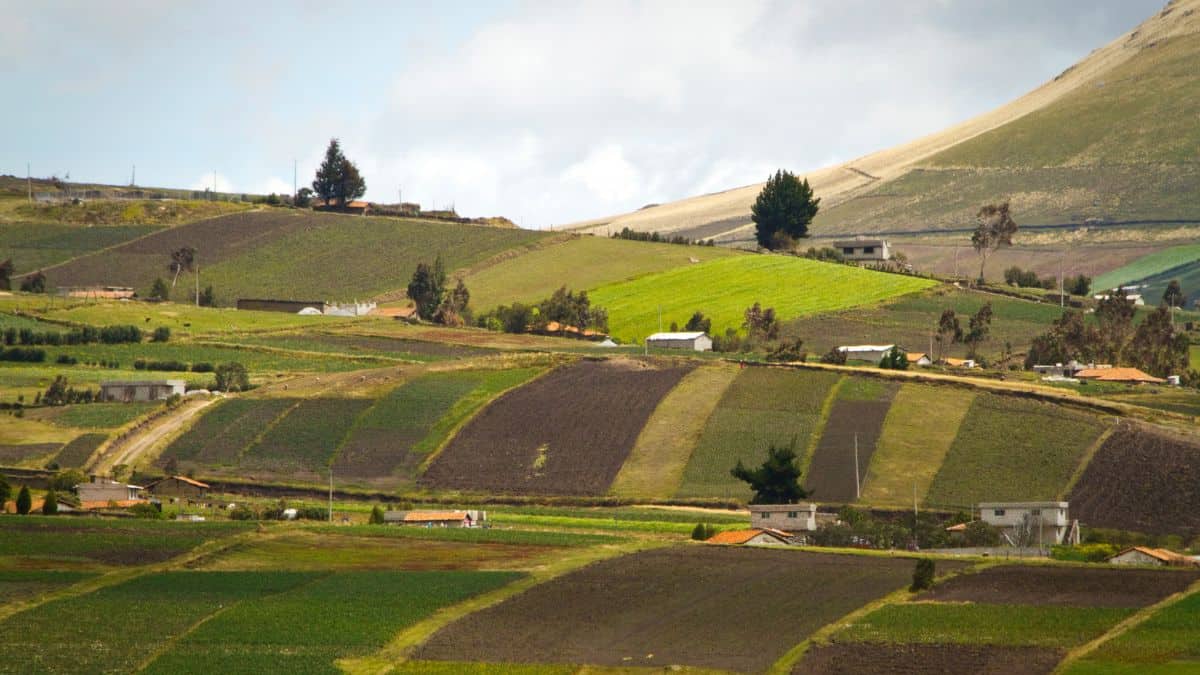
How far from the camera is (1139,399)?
131 meters

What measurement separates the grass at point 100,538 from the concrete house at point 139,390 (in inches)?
1682

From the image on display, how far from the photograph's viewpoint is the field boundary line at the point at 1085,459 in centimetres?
11014

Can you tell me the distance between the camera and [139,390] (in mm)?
141500

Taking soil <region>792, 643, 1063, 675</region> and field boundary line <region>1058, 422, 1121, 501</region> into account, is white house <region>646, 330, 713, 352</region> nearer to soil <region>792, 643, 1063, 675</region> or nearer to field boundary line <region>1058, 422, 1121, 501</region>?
field boundary line <region>1058, 422, 1121, 501</region>

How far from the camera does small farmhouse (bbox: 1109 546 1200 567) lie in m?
87.1

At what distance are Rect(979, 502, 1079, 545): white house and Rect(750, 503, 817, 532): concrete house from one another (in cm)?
902

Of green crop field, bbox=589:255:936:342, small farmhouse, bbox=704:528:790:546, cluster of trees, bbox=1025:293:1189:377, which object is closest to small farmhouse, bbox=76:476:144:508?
small farmhouse, bbox=704:528:790:546

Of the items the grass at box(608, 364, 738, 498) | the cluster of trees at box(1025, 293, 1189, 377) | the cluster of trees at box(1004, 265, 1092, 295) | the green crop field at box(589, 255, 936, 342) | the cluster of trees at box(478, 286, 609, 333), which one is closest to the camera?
the grass at box(608, 364, 738, 498)

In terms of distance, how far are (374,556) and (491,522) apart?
19864mm

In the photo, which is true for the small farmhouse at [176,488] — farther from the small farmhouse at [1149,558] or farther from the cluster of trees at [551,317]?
the cluster of trees at [551,317]

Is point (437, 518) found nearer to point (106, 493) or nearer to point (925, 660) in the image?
point (106, 493)

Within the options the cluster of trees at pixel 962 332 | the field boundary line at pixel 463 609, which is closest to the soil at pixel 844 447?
the field boundary line at pixel 463 609

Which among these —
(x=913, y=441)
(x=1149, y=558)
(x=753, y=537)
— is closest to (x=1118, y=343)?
(x=913, y=441)

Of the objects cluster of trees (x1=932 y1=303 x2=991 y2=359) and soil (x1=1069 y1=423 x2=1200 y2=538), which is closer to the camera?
soil (x1=1069 y1=423 x2=1200 y2=538)
